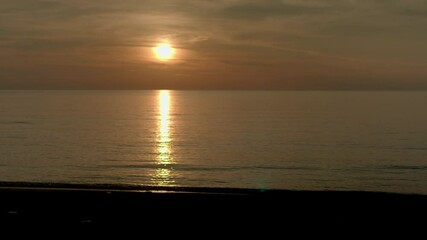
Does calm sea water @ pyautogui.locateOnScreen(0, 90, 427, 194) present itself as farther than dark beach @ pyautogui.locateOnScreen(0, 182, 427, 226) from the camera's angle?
Yes

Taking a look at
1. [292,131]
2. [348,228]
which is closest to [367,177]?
[348,228]

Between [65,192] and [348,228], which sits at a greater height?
[348,228]

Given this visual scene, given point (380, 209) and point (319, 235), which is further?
point (380, 209)

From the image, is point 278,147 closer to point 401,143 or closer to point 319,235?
point 401,143

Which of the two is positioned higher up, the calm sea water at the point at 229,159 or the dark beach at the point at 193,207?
the dark beach at the point at 193,207

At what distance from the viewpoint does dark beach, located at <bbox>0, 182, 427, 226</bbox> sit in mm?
13430

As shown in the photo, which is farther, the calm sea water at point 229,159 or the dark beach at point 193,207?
the calm sea water at point 229,159

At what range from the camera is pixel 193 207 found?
15.6 m

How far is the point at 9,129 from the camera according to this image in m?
75.6

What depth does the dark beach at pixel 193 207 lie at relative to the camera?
13430 millimetres

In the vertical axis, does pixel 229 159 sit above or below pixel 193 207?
below

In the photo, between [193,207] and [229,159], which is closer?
[193,207]

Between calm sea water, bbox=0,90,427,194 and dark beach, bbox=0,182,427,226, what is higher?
dark beach, bbox=0,182,427,226

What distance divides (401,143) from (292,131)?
782 inches
